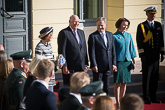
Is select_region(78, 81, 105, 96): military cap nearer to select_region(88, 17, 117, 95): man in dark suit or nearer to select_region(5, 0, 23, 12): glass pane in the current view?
select_region(88, 17, 117, 95): man in dark suit

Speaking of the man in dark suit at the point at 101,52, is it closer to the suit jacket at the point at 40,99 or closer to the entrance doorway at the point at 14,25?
the entrance doorway at the point at 14,25

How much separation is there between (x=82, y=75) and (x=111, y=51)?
344cm

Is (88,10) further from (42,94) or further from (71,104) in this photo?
(71,104)

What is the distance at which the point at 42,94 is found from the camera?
449 cm

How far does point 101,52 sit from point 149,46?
115 centimetres

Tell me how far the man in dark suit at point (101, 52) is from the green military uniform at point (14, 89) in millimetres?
2715

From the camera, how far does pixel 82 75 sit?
441 cm

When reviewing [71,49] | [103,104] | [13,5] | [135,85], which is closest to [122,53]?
[71,49]

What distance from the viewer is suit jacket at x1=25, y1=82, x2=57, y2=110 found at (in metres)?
4.43

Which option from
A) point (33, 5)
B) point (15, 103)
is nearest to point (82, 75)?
point (15, 103)

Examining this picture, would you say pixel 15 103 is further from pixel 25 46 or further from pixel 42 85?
pixel 25 46

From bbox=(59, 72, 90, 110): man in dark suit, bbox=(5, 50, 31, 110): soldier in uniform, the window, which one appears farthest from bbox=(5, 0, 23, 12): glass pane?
bbox=(59, 72, 90, 110): man in dark suit

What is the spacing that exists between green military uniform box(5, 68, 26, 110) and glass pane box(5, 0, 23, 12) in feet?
15.9

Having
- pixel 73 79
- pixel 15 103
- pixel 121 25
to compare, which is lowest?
pixel 15 103
